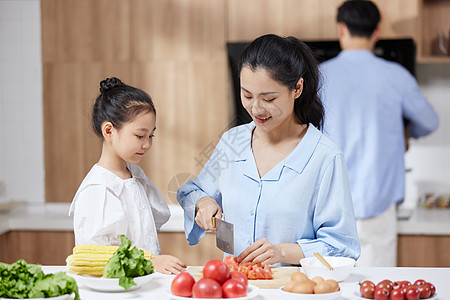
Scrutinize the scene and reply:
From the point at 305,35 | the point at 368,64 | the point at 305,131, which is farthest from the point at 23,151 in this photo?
the point at 305,131

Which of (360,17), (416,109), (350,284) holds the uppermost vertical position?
(360,17)

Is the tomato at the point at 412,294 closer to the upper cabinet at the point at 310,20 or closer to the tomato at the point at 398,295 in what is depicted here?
the tomato at the point at 398,295

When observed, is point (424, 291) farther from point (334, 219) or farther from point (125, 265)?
point (125, 265)

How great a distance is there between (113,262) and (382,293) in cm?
67

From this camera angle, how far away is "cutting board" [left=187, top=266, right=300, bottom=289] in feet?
5.22

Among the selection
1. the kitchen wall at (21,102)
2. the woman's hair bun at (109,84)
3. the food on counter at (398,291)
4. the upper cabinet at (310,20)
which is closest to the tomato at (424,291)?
the food on counter at (398,291)

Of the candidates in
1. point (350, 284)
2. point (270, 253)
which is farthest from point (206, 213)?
point (350, 284)

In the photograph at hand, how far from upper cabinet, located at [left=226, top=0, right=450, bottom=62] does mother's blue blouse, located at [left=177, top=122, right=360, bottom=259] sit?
67.9 inches

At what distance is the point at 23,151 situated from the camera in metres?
4.06

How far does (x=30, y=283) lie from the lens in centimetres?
141

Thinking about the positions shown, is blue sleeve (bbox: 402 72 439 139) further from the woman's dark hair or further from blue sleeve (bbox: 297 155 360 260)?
blue sleeve (bbox: 297 155 360 260)

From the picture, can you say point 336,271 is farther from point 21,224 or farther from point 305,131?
point 21,224

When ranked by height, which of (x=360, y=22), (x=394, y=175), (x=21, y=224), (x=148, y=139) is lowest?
(x=21, y=224)

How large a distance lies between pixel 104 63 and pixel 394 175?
73.9 inches
